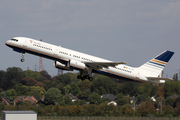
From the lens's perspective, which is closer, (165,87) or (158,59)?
(158,59)

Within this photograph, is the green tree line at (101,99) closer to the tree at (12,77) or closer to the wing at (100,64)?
the tree at (12,77)

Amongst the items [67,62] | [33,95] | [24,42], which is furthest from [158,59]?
[33,95]

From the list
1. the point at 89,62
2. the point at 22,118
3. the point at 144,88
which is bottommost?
the point at 22,118

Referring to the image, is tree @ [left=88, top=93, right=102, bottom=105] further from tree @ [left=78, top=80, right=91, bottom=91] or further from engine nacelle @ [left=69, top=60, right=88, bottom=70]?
engine nacelle @ [left=69, top=60, right=88, bottom=70]

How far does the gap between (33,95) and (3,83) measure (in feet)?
42.5

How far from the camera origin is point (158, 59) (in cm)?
5288

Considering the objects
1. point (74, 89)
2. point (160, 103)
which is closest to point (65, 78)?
point (74, 89)

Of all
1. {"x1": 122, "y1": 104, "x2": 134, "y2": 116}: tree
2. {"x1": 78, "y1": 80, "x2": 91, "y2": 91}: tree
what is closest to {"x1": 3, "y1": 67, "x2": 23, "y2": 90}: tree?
{"x1": 78, "y1": 80, "x2": 91, "y2": 91}: tree

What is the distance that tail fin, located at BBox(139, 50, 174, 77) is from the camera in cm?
5231

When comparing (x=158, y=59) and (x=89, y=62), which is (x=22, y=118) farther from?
(x=158, y=59)

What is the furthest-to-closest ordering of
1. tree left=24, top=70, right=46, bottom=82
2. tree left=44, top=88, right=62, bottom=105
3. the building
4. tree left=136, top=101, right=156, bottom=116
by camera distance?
tree left=24, top=70, right=46, bottom=82
tree left=44, top=88, right=62, bottom=105
tree left=136, top=101, right=156, bottom=116
the building

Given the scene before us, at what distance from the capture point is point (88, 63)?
4659 centimetres

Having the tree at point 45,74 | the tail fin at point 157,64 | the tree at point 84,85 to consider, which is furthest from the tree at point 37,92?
the tail fin at point 157,64

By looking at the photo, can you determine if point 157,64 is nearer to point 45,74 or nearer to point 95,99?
point 95,99
